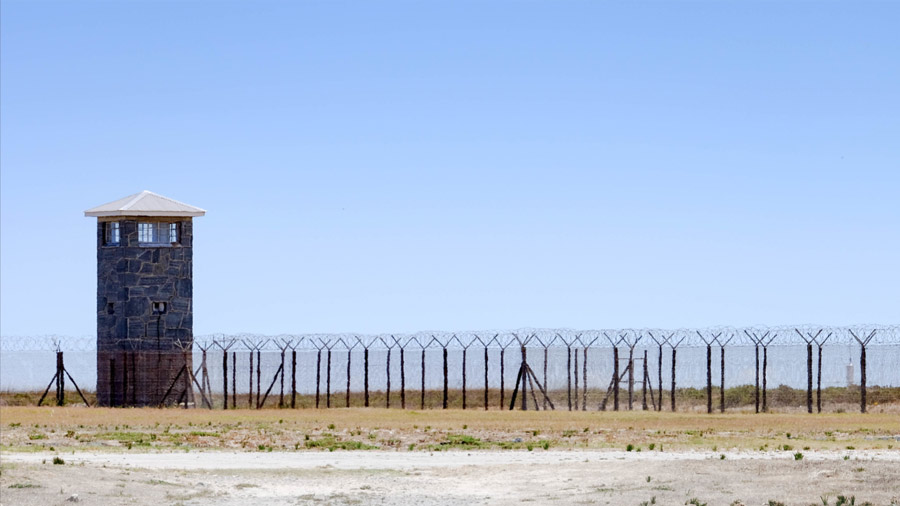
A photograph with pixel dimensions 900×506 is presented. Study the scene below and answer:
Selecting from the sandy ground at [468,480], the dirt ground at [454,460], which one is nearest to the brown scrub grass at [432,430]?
the dirt ground at [454,460]

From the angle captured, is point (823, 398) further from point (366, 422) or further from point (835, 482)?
point (835, 482)

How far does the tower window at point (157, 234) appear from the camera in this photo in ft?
187

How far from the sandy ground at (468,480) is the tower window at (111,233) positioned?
2858cm

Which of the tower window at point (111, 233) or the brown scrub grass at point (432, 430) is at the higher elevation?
the tower window at point (111, 233)

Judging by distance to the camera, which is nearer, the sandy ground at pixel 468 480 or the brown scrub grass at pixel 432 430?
the sandy ground at pixel 468 480

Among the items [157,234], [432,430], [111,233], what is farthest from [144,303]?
[432,430]

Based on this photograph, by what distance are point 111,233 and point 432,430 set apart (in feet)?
73.4

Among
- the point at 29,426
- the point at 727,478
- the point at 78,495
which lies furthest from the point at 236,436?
the point at 727,478

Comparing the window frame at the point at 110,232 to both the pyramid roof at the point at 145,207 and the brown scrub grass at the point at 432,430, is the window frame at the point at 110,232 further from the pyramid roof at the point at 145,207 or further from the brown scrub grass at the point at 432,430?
the brown scrub grass at the point at 432,430

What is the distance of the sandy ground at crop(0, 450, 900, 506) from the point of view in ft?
74.2

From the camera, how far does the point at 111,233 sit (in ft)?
189

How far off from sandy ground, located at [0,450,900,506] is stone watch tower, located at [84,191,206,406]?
27086 mm

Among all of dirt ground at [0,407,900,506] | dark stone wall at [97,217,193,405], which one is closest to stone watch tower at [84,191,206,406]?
dark stone wall at [97,217,193,405]

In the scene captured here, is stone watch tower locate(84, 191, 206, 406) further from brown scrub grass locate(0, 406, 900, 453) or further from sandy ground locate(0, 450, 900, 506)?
sandy ground locate(0, 450, 900, 506)
